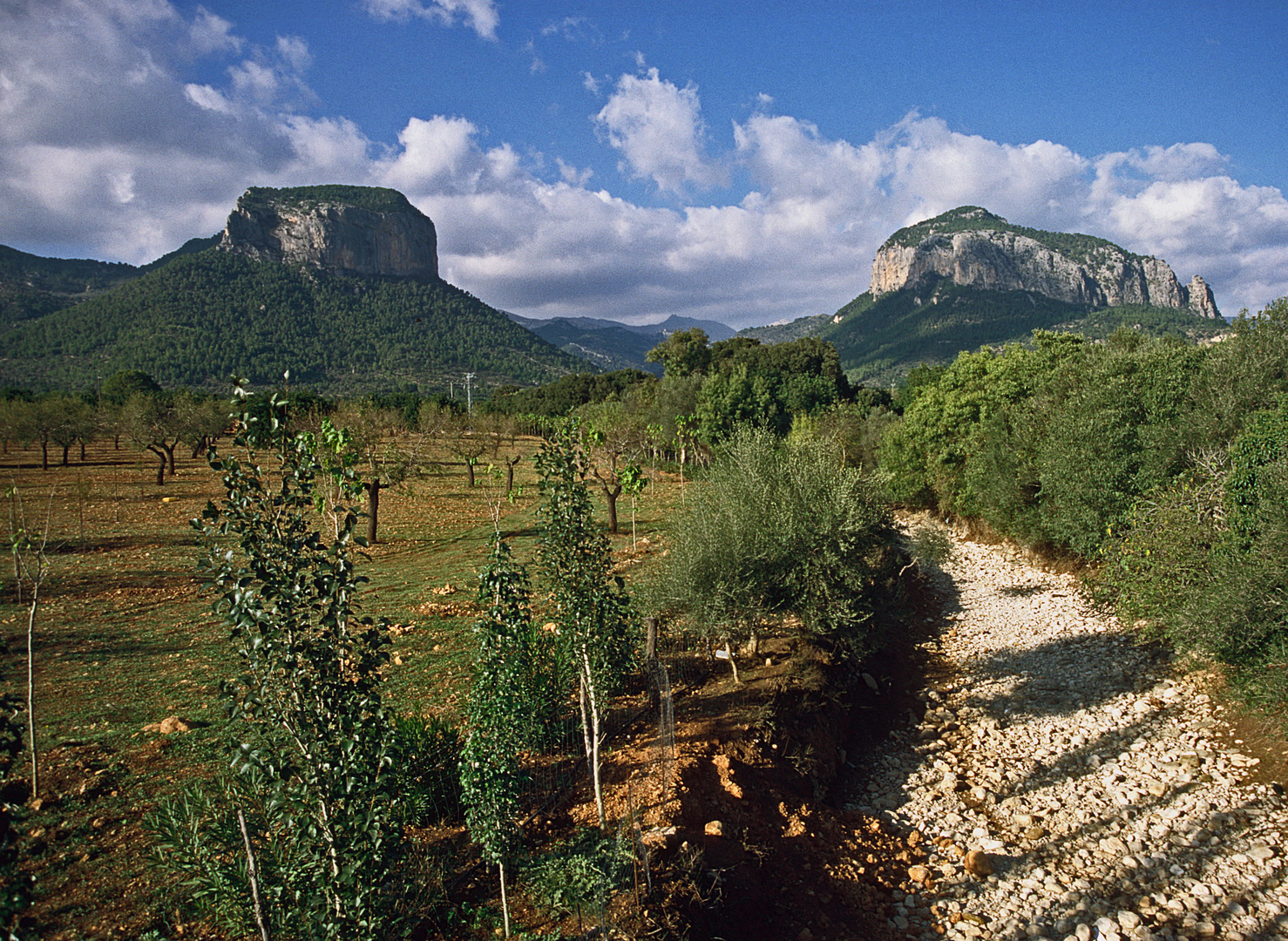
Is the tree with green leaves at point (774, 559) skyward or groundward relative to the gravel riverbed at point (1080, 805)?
skyward

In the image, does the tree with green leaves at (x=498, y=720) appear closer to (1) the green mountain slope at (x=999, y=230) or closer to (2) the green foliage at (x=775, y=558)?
(2) the green foliage at (x=775, y=558)

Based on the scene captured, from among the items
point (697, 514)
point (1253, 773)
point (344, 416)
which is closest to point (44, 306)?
point (344, 416)

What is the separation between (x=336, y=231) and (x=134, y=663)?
565 feet

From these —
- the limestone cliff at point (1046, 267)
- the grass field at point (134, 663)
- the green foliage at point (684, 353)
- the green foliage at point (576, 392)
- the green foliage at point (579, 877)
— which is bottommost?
the green foliage at point (579, 877)

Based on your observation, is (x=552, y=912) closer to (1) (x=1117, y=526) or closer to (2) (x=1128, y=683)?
(2) (x=1128, y=683)

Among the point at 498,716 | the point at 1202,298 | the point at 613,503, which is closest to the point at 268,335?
the point at 613,503

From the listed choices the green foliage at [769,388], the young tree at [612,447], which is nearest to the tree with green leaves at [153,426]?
the young tree at [612,447]

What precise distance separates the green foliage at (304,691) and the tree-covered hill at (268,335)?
11017 cm

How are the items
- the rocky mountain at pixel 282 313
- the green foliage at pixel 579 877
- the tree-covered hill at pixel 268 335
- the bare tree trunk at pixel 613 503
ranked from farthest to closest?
the rocky mountain at pixel 282 313
the tree-covered hill at pixel 268 335
the bare tree trunk at pixel 613 503
the green foliage at pixel 579 877

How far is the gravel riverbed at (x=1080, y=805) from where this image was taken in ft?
28.5

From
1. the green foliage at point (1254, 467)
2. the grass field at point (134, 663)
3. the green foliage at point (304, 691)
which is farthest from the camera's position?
the green foliage at point (1254, 467)

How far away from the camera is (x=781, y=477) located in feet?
50.4

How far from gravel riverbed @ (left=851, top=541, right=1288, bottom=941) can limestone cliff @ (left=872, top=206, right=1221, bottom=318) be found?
168 m

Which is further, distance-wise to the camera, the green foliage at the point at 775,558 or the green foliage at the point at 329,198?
the green foliage at the point at 329,198
